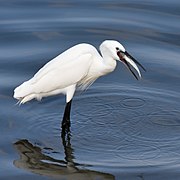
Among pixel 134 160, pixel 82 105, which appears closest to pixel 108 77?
pixel 82 105

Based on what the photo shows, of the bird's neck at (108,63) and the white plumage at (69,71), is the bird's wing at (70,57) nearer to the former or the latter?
the white plumage at (69,71)

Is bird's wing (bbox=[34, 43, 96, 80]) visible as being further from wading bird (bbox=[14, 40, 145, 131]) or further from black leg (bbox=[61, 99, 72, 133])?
black leg (bbox=[61, 99, 72, 133])

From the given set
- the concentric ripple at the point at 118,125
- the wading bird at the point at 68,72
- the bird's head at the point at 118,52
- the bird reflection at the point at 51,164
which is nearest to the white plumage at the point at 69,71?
the wading bird at the point at 68,72

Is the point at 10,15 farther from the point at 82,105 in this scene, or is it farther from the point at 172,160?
the point at 172,160

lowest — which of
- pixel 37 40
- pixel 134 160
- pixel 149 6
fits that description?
pixel 134 160

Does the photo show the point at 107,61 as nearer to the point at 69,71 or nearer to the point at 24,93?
the point at 69,71

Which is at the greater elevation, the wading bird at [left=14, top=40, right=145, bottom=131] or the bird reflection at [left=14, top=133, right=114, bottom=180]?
the wading bird at [left=14, top=40, right=145, bottom=131]

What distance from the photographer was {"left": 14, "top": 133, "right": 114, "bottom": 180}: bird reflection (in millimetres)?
8711

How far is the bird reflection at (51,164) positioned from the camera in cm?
871

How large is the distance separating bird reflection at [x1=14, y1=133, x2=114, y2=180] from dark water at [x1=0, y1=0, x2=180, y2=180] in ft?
0.03

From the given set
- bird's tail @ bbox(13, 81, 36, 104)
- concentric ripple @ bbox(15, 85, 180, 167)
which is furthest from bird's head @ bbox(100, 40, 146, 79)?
bird's tail @ bbox(13, 81, 36, 104)

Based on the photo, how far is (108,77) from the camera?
11.2 metres

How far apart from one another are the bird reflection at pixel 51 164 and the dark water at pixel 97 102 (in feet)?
0.03

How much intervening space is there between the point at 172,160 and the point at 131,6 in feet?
17.9
